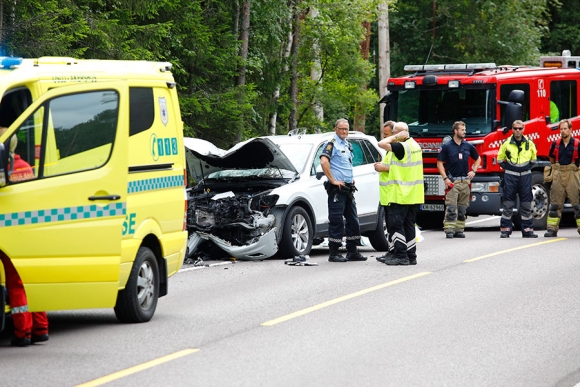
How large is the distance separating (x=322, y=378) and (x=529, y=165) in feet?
39.3

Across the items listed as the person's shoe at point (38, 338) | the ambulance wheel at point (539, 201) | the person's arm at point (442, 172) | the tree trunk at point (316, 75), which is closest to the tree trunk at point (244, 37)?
the tree trunk at point (316, 75)

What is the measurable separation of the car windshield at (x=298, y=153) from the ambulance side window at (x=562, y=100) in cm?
702

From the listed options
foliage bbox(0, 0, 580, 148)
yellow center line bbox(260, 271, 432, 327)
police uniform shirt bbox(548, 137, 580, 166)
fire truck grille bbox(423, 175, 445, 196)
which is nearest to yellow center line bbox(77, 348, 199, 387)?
yellow center line bbox(260, 271, 432, 327)

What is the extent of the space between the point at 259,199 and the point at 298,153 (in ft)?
3.76

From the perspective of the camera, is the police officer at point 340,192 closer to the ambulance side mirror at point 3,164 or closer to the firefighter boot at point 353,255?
the firefighter boot at point 353,255

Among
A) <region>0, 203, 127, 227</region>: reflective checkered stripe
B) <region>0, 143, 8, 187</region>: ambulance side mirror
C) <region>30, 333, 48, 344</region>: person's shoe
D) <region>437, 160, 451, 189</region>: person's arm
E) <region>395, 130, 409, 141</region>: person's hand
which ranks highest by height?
<region>395, 130, 409, 141</region>: person's hand

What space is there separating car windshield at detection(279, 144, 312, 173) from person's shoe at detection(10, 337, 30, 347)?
698 cm

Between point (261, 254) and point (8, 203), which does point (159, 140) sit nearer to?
point (8, 203)

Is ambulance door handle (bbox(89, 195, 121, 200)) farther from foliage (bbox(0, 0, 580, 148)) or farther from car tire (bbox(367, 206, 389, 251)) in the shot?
car tire (bbox(367, 206, 389, 251))

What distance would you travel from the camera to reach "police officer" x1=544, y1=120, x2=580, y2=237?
60.2 feet

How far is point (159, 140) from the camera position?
959cm

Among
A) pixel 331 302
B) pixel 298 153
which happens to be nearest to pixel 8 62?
pixel 331 302

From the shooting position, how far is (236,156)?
14.8 metres

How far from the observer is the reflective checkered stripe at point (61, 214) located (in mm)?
8102
